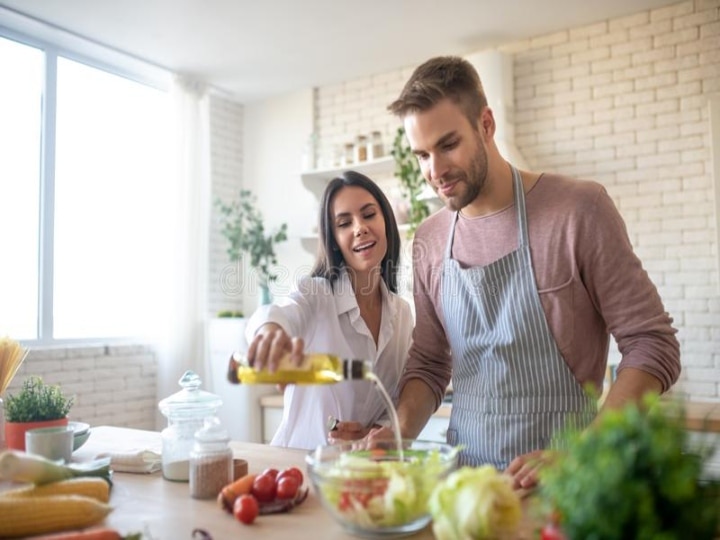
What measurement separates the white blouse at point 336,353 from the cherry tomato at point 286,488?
26.6 inches

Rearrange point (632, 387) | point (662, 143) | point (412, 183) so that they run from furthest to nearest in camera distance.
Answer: point (412, 183) → point (662, 143) → point (632, 387)

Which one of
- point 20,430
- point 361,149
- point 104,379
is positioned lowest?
point 104,379

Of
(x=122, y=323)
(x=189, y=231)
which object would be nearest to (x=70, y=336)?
(x=122, y=323)

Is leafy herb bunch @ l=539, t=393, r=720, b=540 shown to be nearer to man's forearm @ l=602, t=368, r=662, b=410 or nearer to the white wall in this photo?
man's forearm @ l=602, t=368, r=662, b=410

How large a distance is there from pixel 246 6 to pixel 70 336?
245 centimetres

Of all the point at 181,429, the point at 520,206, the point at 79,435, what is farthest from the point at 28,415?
the point at 520,206

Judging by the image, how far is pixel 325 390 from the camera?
80.6 inches

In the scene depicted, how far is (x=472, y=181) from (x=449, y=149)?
0.12 meters

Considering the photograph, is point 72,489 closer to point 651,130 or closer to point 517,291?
point 517,291

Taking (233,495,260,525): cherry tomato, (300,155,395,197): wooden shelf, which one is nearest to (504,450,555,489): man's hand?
(233,495,260,525): cherry tomato

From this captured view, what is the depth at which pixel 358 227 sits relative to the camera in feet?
6.77

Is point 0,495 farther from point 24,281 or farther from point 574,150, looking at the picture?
point 574,150

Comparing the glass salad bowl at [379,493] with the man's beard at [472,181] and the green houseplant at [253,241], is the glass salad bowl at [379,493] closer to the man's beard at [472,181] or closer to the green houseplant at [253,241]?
the man's beard at [472,181]

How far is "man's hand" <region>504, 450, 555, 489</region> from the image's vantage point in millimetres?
1311
